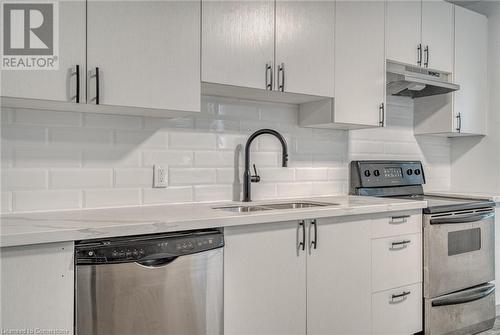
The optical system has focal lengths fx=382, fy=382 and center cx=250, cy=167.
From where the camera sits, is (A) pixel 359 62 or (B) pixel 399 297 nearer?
(B) pixel 399 297

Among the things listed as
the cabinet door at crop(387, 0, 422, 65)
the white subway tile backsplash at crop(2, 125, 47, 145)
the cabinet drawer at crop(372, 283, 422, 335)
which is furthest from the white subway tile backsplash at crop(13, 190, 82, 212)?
the cabinet door at crop(387, 0, 422, 65)

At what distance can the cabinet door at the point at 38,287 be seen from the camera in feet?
4.09

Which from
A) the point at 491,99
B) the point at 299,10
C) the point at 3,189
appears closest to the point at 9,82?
the point at 3,189

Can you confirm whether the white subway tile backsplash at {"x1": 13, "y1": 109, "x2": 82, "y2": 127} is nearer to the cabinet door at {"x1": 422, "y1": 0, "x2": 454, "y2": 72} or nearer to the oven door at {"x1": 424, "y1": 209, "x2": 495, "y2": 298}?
the oven door at {"x1": 424, "y1": 209, "x2": 495, "y2": 298}

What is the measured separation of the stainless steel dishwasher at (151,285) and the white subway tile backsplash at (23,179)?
0.59 m

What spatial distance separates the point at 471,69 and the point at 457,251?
1511 millimetres

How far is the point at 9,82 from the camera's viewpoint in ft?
4.70

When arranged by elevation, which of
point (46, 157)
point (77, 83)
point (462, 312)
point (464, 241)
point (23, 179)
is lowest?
point (462, 312)

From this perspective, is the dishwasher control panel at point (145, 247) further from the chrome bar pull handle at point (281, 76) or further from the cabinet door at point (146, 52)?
the chrome bar pull handle at point (281, 76)

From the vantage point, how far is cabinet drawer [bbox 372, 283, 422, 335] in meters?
2.14

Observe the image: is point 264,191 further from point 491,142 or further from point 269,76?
point 491,142

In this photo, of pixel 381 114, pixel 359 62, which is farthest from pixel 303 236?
pixel 359 62

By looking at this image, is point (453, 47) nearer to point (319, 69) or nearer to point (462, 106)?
point (462, 106)

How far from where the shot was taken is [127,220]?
1521mm
